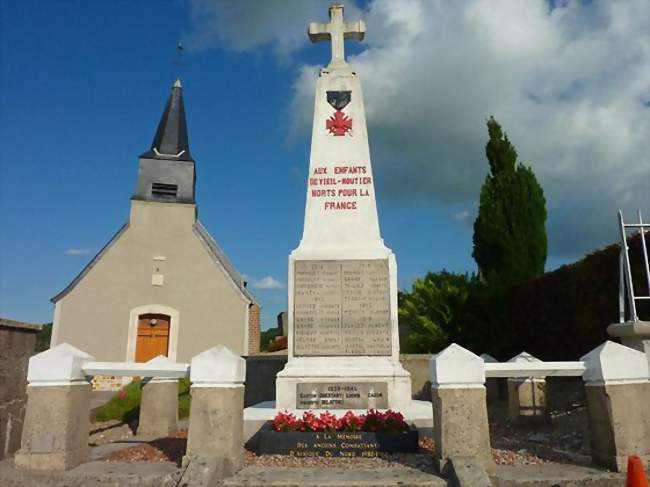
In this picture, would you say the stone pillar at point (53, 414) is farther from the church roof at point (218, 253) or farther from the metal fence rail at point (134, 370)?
the church roof at point (218, 253)

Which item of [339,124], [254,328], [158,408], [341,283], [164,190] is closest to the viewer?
[341,283]

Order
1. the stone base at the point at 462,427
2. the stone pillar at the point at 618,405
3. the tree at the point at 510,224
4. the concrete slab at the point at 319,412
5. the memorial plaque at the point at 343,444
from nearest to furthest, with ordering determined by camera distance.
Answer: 1. the stone base at the point at 462,427
2. the stone pillar at the point at 618,405
3. the memorial plaque at the point at 343,444
4. the concrete slab at the point at 319,412
5. the tree at the point at 510,224

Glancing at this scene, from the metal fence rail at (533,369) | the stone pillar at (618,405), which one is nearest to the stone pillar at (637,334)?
the stone pillar at (618,405)

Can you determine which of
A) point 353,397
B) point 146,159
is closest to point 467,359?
point 353,397

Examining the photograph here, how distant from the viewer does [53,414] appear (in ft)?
17.5

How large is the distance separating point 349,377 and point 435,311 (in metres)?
6.79

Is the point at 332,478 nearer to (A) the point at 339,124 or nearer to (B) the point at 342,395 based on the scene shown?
(B) the point at 342,395

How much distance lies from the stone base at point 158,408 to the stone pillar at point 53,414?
111 inches

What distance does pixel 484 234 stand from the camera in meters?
19.1

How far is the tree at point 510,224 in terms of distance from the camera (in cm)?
1838

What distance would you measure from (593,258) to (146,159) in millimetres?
18871

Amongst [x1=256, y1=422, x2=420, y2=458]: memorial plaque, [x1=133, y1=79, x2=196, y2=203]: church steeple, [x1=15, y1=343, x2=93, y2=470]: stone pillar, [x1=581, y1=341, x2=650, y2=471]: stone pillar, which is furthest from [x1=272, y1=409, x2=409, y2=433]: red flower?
[x1=133, y1=79, x2=196, y2=203]: church steeple

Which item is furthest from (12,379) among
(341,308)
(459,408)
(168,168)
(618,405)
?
(168,168)

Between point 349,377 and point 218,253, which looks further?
point 218,253
